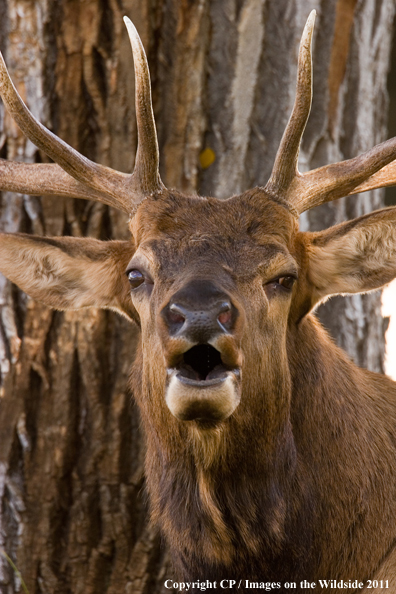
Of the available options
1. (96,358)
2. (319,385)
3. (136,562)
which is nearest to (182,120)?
(96,358)

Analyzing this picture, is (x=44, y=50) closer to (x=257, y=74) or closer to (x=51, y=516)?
(x=257, y=74)

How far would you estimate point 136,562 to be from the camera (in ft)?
17.1

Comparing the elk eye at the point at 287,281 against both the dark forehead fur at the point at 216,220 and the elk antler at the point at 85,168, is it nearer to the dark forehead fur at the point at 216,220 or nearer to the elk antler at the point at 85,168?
the dark forehead fur at the point at 216,220

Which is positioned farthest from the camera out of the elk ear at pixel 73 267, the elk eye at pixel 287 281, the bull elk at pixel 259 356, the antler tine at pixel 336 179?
the elk ear at pixel 73 267

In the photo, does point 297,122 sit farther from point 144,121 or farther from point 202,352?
point 202,352

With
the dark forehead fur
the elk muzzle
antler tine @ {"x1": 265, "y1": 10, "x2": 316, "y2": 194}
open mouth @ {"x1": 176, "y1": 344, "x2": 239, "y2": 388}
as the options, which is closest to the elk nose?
the elk muzzle

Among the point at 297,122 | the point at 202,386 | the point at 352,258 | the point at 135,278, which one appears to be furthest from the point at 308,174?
the point at 202,386

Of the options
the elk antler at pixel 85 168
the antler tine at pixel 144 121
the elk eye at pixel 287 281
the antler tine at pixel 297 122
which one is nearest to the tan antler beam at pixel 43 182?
the elk antler at pixel 85 168

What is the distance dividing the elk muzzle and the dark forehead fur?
1.72 ft

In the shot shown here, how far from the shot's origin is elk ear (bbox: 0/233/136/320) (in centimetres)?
429

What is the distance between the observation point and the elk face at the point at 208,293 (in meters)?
3.11

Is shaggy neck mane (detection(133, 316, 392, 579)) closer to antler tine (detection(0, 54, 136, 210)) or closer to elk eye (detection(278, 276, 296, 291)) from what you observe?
elk eye (detection(278, 276, 296, 291))

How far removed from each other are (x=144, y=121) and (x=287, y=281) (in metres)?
1.12

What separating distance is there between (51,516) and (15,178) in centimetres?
232
